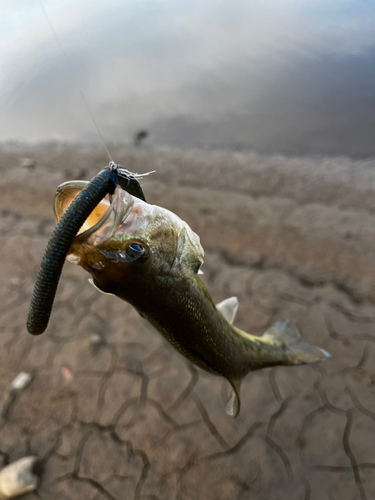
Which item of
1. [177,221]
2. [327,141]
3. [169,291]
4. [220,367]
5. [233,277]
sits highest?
[177,221]

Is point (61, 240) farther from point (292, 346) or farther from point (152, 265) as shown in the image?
point (292, 346)

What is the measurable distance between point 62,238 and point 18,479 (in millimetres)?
2937

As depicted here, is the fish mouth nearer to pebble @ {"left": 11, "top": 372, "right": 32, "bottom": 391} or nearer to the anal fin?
the anal fin

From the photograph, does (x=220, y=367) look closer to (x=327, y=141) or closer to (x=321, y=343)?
(x=321, y=343)

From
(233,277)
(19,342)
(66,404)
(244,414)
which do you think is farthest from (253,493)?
(19,342)

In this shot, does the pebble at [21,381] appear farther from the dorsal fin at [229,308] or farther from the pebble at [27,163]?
the pebble at [27,163]

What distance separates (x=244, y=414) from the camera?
308cm

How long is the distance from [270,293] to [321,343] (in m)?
0.80

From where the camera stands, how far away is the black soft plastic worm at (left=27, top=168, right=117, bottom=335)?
0.98 m

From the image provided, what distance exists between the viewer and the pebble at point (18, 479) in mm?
2783

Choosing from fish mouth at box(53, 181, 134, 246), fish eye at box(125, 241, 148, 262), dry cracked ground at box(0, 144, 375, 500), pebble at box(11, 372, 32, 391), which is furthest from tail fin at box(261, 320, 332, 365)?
pebble at box(11, 372, 32, 391)

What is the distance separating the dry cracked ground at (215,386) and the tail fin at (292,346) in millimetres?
979

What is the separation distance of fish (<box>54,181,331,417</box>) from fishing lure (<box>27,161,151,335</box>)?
9 cm

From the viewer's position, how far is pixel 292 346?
7.93 ft
